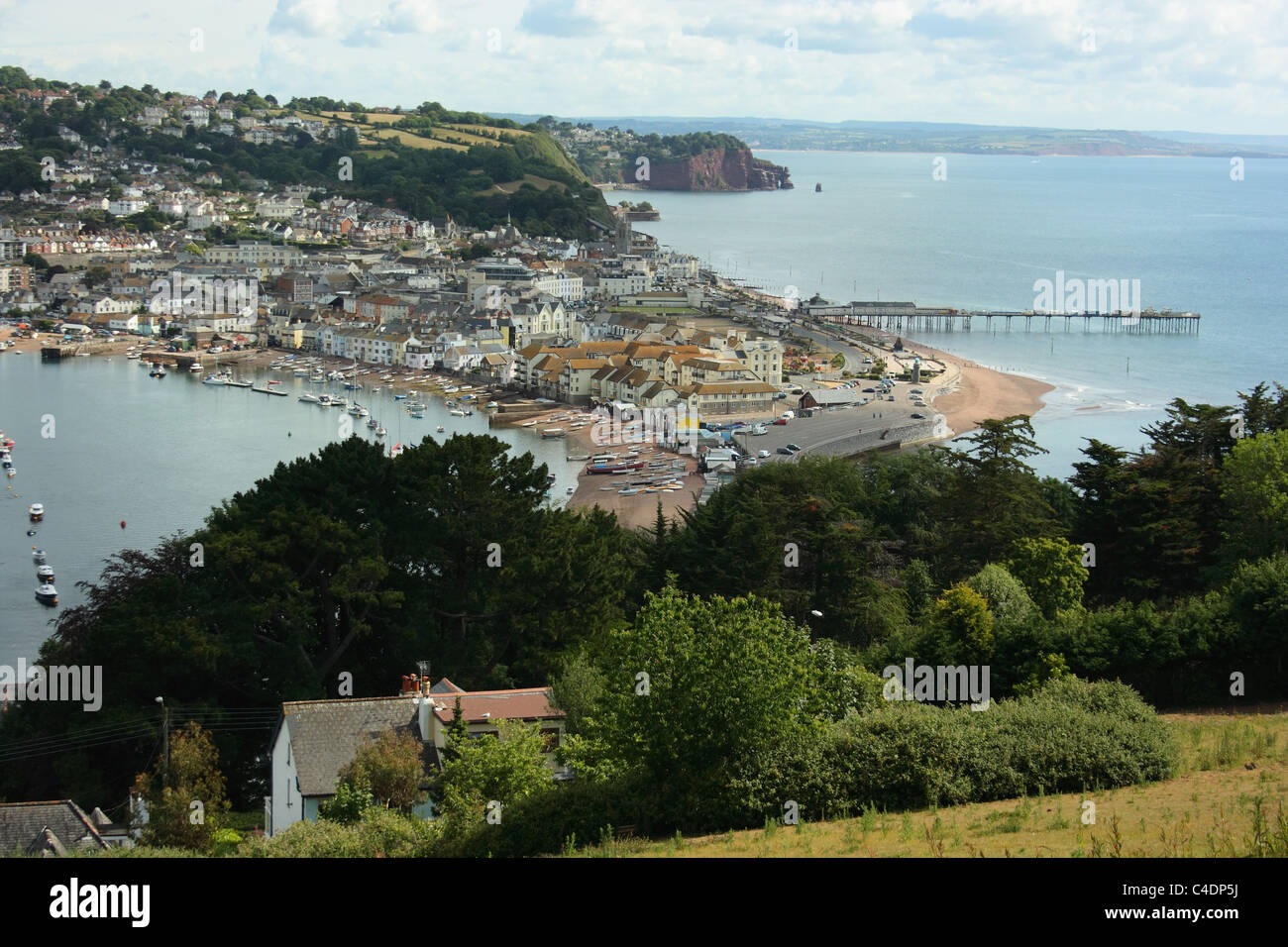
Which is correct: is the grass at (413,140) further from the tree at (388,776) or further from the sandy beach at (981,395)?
the tree at (388,776)

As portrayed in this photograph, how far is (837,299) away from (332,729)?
32.5m

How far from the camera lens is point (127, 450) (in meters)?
19.5

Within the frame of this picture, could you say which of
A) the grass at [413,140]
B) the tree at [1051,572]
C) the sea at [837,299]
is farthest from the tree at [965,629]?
the grass at [413,140]

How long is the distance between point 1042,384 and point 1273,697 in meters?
18.3

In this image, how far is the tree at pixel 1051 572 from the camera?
830 cm

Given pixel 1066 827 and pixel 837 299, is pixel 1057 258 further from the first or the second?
pixel 1066 827

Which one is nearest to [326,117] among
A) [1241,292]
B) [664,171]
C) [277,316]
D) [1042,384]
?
[664,171]

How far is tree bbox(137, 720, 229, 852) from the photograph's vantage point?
198 inches

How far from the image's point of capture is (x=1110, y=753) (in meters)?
4.37

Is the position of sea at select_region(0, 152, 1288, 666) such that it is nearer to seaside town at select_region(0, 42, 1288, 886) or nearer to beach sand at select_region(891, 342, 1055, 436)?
seaside town at select_region(0, 42, 1288, 886)

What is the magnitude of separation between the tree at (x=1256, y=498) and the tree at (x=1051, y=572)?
1076 mm

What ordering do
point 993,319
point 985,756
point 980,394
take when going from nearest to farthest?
point 985,756 < point 980,394 < point 993,319

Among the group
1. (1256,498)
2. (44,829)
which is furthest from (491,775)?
(1256,498)

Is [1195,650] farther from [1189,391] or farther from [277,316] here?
[277,316]
